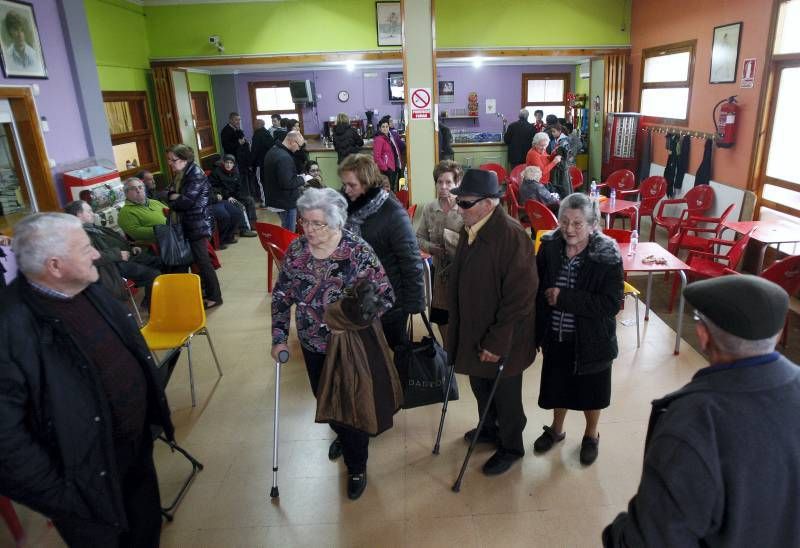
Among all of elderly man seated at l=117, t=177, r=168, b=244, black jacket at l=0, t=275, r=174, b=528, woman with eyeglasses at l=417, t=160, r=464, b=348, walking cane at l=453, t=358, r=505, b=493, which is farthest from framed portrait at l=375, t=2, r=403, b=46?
black jacket at l=0, t=275, r=174, b=528

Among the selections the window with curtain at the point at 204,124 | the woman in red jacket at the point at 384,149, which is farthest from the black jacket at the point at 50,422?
the window with curtain at the point at 204,124

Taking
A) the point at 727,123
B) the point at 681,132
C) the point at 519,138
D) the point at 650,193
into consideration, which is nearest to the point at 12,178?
the point at 519,138

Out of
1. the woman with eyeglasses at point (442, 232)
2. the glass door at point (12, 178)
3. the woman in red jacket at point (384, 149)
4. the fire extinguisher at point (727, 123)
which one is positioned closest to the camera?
the woman with eyeglasses at point (442, 232)

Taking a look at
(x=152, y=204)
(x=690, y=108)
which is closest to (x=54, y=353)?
(x=152, y=204)

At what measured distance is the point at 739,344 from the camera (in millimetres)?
1149

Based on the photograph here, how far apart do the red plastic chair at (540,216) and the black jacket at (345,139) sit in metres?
4.68

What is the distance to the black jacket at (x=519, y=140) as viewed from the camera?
28.9ft

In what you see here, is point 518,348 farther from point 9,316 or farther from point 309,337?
point 9,316

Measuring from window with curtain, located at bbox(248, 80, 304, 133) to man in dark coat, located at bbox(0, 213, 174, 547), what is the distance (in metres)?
11.1

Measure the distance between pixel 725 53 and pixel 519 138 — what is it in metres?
3.25

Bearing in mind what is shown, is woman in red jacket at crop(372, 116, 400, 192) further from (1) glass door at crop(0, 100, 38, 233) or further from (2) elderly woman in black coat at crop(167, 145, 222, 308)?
(1) glass door at crop(0, 100, 38, 233)

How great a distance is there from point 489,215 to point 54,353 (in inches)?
67.7

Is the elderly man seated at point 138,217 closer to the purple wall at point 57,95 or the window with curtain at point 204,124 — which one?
the purple wall at point 57,95

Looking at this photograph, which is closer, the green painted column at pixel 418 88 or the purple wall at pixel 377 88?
the green painted column at pixel 418 88
